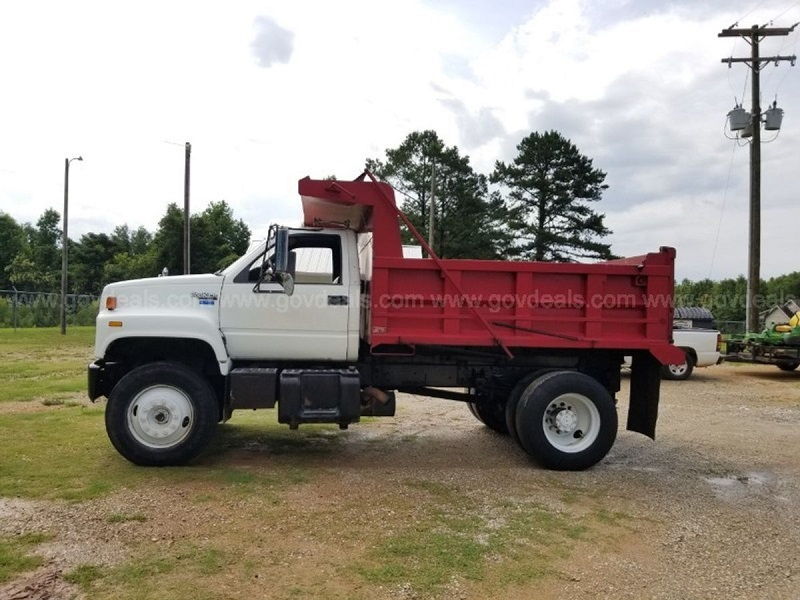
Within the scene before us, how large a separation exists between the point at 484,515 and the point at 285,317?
2.71 metres

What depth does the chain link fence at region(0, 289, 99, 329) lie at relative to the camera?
29109mm

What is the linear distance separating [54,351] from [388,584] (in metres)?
17.5

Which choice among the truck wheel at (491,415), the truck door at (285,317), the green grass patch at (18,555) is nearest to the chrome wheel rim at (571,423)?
the truck wheel at (491,415)

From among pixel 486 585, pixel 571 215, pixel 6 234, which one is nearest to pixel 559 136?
pixel 571 215

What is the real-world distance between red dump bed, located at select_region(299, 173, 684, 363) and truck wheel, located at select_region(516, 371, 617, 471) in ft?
1.40

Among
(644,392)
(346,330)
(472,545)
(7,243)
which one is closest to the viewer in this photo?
(472,545)

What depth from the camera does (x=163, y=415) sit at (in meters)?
6.02

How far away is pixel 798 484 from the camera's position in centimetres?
596

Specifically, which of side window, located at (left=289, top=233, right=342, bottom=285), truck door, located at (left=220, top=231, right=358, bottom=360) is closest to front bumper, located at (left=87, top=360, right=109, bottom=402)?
truck door, located at (left=220, top=231, right=358, bottom=360)

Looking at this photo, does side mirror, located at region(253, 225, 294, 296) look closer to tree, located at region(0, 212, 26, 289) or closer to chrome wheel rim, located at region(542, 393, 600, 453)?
chrome wheel rim, located at region(542, 393, 600, 453)

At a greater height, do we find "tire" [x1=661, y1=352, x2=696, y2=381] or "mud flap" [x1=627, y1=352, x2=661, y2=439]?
"mud flap" [x1=627, y1=352, x2=661, y2=439]

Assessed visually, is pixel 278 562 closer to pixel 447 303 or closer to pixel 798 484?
pixel 447 303

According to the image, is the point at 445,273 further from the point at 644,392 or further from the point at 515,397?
the point at 644,392

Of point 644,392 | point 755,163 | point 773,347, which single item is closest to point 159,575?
point 644,392
